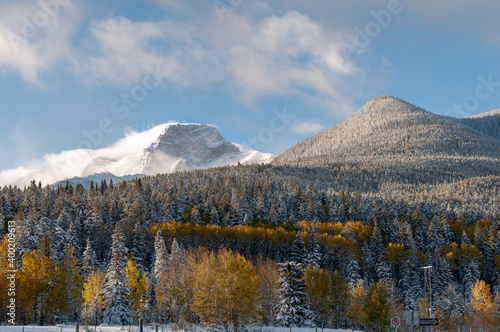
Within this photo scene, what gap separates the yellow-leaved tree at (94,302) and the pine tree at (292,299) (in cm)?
2681

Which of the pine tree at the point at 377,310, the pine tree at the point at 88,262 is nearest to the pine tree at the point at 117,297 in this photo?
the pine tree at the point at 88,262

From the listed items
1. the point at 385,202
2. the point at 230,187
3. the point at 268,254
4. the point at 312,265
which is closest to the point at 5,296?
the point at 312,265

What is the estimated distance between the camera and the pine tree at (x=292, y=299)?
60812mm

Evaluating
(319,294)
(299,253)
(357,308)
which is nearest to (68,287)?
(319,294)

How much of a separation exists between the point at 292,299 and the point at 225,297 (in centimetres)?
1537

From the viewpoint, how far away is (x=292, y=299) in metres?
62.2

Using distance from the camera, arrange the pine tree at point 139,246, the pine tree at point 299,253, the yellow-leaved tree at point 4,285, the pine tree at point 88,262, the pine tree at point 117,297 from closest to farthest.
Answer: the yellow-leaved tree at point 4,285
the pine tree at point 117,297
the pine tree at point 88,262
the pine tree at point 299,253
the pine tree at point 139,246

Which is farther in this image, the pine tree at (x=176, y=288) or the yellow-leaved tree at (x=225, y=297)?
the pine tree at (x=176, y=288)

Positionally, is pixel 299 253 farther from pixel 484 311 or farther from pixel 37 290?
pixel 37 290

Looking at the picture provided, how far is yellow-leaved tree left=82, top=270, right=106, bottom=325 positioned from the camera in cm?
6261

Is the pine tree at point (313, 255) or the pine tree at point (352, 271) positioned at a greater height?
the pine tree at point (313, 255)

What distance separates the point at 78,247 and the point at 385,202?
10335 cm

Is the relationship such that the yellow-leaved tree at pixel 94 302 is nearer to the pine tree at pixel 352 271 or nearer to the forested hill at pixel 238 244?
the forested hill at pixel 238 244

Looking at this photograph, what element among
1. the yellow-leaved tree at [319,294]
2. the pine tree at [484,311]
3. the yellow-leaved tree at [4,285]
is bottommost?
the pine tree at [484,311]
